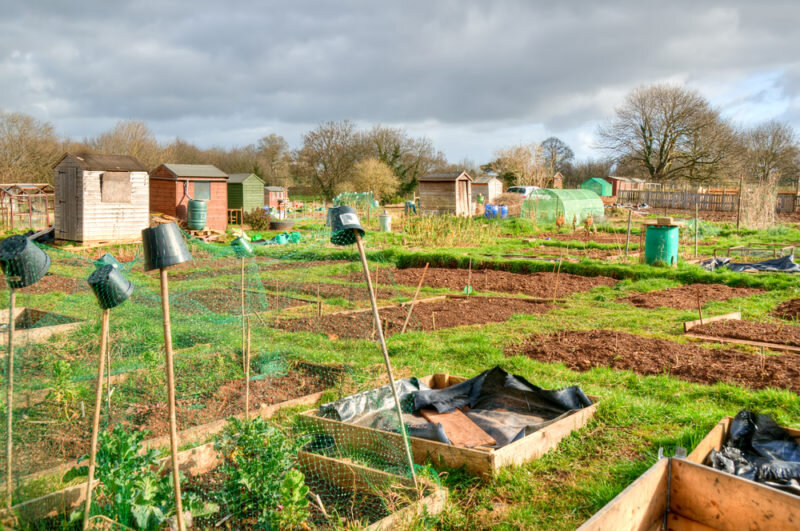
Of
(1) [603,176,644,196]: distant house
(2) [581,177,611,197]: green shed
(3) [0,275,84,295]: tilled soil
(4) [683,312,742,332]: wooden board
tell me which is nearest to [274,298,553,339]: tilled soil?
(4) [683,312,742,332]: wooden board

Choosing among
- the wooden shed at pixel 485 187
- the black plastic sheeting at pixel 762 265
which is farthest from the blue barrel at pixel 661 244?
the wooden shed at pixel 485 187

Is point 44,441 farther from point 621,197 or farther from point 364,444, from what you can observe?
point 621,197

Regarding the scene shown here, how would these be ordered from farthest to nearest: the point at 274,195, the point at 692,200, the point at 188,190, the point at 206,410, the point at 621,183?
Result: the point at 621,183
the point at 692,200
the point at 274,195
the point at 188,190
the point at 206,410

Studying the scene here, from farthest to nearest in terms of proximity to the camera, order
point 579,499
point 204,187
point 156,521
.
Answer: point 204,187 < point 579,499 < point 156,521

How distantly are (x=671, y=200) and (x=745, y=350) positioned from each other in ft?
126

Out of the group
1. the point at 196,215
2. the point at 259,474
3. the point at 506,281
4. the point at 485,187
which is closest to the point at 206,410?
the point at 259,474

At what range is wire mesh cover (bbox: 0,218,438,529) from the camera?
337cm

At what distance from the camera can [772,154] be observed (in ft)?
186

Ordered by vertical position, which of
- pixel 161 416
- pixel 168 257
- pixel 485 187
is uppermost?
pixel 485 187

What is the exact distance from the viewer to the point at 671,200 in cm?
4241

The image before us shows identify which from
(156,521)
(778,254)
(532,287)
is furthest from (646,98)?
(156,521)

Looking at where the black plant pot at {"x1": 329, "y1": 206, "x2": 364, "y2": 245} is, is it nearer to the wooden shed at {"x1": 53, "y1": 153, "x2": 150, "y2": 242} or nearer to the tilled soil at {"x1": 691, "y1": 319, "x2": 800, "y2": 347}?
the tilled soil at {"x1": 691, "y1": 319, "x2": 800, "y2": 347}

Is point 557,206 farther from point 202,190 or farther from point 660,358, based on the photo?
point 660,358

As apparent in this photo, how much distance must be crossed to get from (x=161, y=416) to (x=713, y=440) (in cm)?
431
